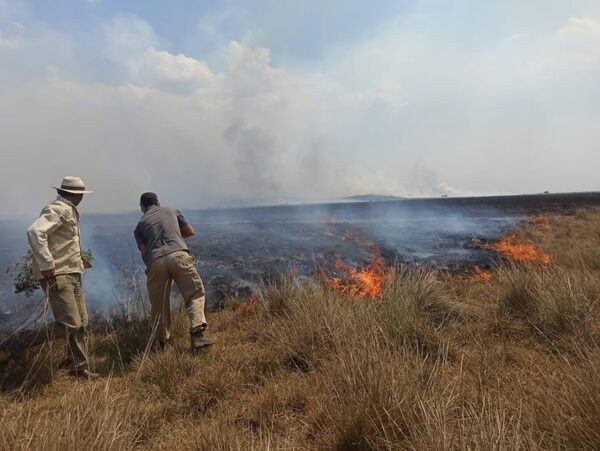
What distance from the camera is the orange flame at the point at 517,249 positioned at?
10939mm

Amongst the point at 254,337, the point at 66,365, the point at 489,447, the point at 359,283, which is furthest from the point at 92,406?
the point at 359,283

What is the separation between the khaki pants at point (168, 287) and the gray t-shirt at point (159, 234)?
91 mm

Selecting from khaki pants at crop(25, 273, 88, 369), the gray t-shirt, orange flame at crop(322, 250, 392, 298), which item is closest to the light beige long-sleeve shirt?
khaki pants at crop(25, 273, 88, 369)

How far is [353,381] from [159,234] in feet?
11.2

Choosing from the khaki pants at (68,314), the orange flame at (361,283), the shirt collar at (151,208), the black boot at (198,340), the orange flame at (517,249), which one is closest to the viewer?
the khaki pants at (68,314)

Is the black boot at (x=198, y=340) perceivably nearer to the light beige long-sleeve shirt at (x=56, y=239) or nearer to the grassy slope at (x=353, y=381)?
the grassy slope at (x=353, y=381)

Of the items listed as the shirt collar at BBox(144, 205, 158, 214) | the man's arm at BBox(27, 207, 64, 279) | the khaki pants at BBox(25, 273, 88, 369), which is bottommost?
the khaki pants at BBox(25, 273, 88, 369)

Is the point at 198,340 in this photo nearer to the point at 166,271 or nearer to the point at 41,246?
the point at 166,271

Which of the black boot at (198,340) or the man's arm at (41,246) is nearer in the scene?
the man's arm at (41,246)

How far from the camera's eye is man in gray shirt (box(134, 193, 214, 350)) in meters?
5.25

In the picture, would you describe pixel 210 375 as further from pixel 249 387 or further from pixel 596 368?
pixel 596 368

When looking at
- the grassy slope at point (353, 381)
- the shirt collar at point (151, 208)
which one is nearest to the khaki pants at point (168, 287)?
the grassy slope at point (353, 381)

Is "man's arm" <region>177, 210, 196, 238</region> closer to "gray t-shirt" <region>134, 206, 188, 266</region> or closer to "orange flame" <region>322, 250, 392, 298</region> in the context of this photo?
"gray t-shirt" <region>134, 206, 188, 266</region>

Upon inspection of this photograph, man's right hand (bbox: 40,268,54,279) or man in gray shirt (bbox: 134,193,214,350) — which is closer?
man's right hand (bbox: 40,268,54,279)
